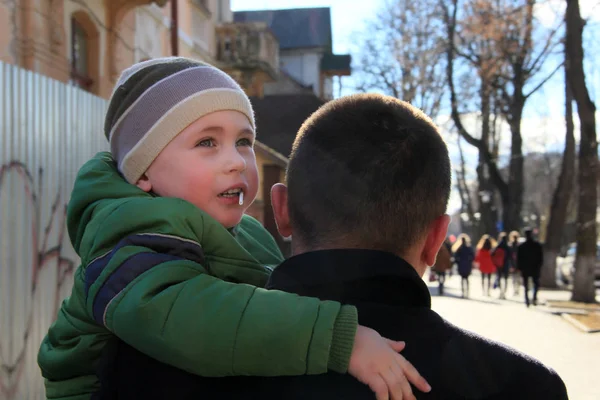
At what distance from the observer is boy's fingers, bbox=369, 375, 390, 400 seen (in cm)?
154

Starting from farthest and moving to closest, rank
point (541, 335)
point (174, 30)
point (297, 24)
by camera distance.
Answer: point (297, 24) → point (174, 30) → point (541, 335)

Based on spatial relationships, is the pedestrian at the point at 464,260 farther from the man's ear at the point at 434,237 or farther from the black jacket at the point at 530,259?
the man's ear at the point at 434,237

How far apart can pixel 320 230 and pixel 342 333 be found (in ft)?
0.74

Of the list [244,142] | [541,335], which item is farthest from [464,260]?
[244,142]

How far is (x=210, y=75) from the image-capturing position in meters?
2.50

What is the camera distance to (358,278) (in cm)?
162

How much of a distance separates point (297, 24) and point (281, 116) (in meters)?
16.3

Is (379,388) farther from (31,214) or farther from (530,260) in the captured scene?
(530,260)

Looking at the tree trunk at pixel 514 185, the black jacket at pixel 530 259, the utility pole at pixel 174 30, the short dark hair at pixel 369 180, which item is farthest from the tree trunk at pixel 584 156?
the short dark hair at pixel 369 180

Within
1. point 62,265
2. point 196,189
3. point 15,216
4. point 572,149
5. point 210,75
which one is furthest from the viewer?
point 572,149

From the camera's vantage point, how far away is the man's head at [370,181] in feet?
5.39

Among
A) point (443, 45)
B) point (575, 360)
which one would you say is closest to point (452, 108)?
point (443, 45)

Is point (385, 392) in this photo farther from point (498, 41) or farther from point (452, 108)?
point (452, 108)

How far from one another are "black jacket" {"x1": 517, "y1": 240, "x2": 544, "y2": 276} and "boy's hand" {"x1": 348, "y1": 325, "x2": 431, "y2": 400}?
18769 mm
